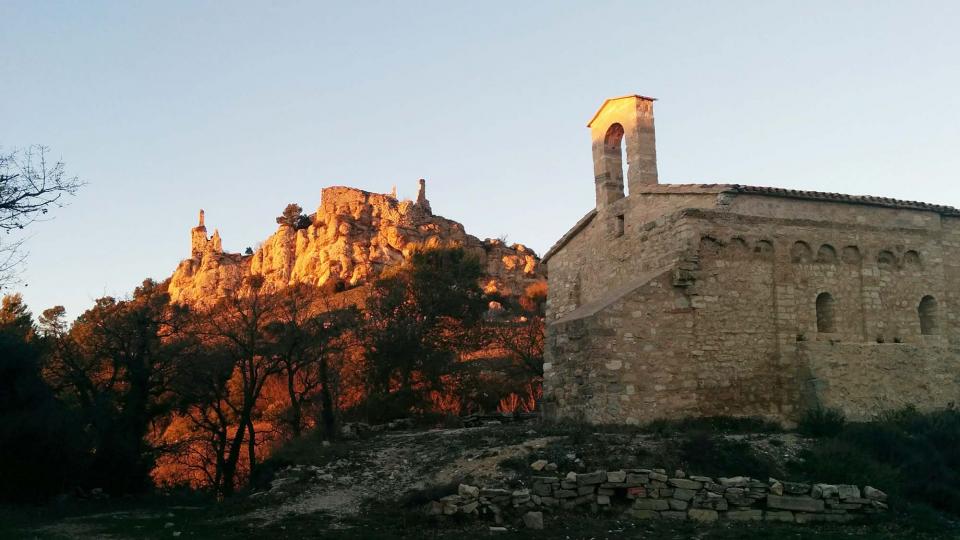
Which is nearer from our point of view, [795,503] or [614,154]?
[795,503]

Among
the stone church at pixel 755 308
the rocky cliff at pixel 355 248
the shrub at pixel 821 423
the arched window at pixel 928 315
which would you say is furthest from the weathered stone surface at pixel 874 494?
the rocky cliff at pixel 355 248

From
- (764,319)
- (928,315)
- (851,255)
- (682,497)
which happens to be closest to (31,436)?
(682,497)

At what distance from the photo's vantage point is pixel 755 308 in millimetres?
17078

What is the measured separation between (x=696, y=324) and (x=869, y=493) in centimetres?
540

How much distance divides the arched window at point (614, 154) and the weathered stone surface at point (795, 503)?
1050cm

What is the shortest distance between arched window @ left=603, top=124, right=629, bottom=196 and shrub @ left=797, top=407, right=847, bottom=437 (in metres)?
7.53

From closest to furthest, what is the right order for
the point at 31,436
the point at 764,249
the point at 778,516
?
the point at 778,516 → the point at 31,436 → the point at 764,249

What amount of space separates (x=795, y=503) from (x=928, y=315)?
1028 cm

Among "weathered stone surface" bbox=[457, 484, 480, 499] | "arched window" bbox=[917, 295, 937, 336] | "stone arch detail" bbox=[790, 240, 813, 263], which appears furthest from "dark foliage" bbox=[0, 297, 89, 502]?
"arched window" bbox=[917, 295, 937, 336]

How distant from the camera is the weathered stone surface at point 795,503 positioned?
37.9 feet

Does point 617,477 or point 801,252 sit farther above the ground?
point 801,252

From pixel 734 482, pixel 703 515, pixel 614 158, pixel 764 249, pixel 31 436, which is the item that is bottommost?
pixel 703 515

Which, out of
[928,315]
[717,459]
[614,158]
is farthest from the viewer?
[614,158]

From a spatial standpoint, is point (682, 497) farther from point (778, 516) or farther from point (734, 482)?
point (778, 516)
